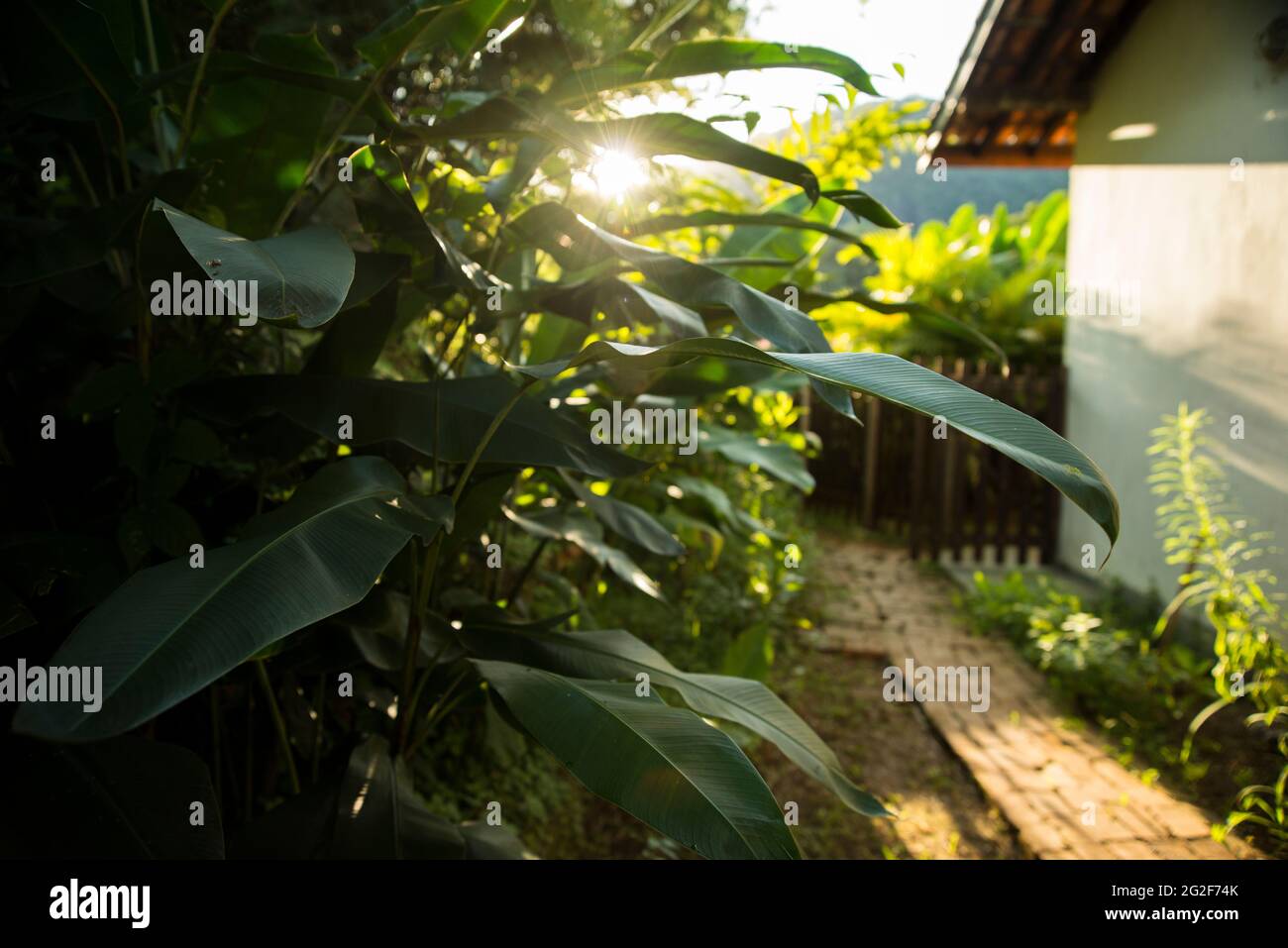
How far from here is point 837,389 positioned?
1221 mm

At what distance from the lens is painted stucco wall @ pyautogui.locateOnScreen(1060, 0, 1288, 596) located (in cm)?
367

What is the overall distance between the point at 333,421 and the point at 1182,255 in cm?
474

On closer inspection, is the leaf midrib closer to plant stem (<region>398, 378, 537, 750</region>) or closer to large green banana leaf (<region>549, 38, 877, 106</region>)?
plant stem (<region>398, 378, 537, 750</region>)

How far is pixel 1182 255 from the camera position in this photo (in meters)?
4.46

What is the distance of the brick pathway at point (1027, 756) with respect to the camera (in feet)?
8.65

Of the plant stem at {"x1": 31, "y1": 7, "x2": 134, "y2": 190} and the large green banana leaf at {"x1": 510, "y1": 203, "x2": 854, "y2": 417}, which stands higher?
the plant stem at {"x1": 31, "y1": 7, "x2": 134, "y2": 190}

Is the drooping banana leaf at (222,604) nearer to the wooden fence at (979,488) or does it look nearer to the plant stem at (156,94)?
the plant stem at (156,94)

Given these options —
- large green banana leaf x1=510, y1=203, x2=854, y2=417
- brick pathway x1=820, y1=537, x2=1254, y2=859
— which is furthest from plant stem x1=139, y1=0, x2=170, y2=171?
brick pathway x1=820, y1=537, x2=1254, y2=859

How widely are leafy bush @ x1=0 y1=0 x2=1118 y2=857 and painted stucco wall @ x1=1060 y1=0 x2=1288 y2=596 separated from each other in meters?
3.11

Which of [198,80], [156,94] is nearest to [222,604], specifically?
[198,80]

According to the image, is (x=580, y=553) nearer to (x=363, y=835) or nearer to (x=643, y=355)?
(x=363, y=835)

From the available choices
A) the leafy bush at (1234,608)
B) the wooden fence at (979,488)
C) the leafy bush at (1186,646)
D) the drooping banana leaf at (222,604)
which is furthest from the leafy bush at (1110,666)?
the drooping banana leaf at (222,604)

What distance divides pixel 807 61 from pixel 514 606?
1.56 metres

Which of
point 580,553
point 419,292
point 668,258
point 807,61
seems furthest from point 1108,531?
point 580,553
